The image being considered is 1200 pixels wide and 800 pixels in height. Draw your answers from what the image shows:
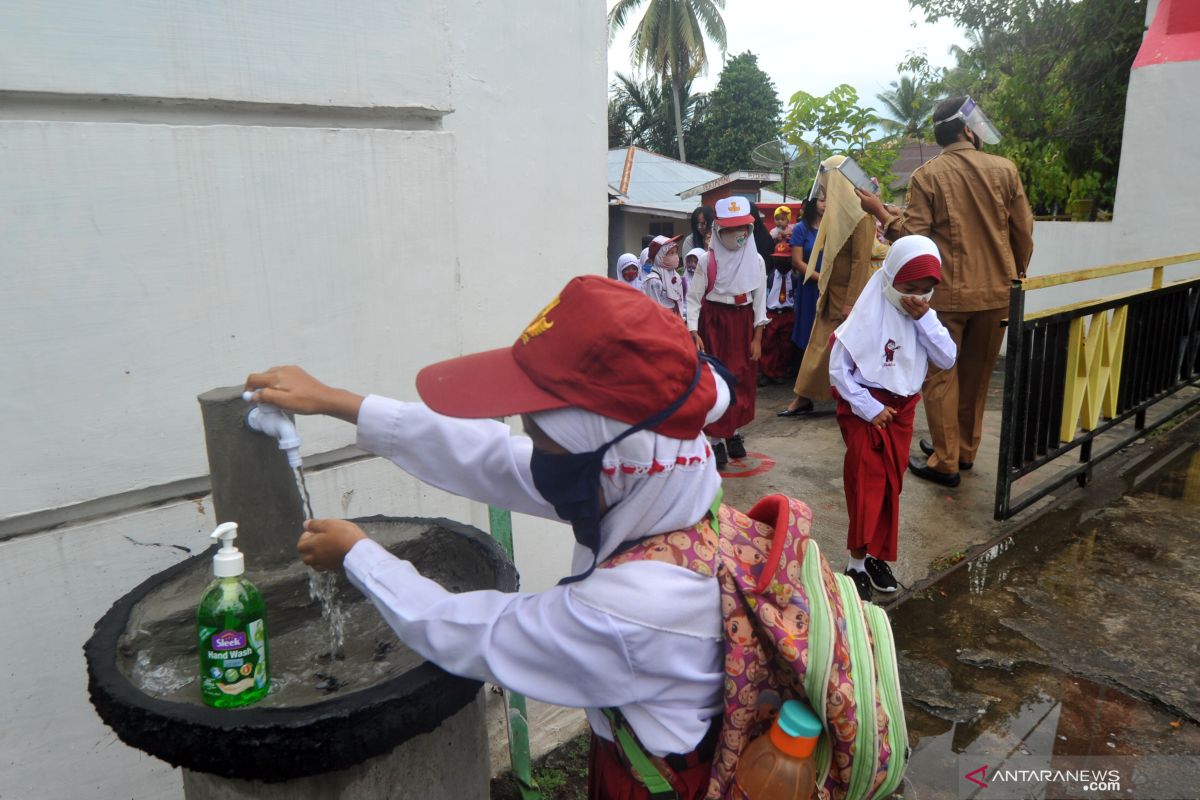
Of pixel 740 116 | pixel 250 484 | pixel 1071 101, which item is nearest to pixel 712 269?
pixel 250 484

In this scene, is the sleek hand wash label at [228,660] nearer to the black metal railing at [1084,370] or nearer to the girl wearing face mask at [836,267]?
the black metal railing at [1084,370]

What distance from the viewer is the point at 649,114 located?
3394 cm

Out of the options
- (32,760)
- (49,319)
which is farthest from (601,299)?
(32,760)

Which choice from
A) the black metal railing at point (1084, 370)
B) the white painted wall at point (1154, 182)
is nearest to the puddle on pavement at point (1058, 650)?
the black metal railing at point (1084, 370)

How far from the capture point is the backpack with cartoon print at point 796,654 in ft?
4.32

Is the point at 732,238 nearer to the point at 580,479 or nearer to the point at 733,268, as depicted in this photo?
the point at 733,268

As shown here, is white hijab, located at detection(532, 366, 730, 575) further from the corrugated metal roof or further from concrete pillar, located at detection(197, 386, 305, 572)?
the corrugated metal roof

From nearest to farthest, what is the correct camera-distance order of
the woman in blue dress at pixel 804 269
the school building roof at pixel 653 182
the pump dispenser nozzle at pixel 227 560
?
1. the pump dispenser nozzle at pixel 227 560
2. the woman in blue dress at pixel 804 269
3. the school building roof at pixel 653 182

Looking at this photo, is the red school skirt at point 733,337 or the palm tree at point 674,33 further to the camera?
the palm tree at point 674,33

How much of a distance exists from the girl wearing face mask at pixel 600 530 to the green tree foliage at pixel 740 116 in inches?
1308

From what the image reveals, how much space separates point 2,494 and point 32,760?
0.59 metres

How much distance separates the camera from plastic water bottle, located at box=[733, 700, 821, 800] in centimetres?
131

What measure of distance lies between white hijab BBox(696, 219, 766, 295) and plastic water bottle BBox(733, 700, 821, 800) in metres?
4.62

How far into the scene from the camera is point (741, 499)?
4.85 m
